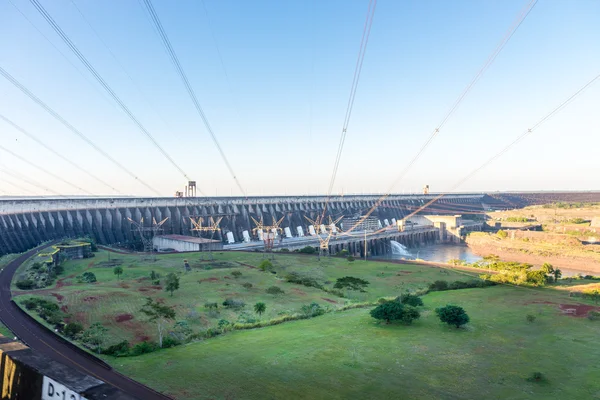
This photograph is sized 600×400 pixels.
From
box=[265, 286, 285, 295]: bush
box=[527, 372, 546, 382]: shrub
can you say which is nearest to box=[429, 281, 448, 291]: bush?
box=[265, 286, 285, 295]: bush

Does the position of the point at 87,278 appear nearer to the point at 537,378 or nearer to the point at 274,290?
the point at 274,290

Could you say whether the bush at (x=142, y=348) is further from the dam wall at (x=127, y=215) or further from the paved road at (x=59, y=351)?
the dam wall at (x=127, y=215)

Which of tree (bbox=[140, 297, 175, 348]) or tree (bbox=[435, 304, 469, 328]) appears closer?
tree (bbox=[435, 304, 469, 328])

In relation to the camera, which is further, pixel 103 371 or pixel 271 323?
pixel 271 323

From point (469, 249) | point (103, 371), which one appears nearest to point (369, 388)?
point (103, 371)

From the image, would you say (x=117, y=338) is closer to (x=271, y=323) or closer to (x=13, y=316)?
(x=13, y=316)

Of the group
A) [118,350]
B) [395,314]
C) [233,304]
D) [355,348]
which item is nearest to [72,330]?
[118,350]

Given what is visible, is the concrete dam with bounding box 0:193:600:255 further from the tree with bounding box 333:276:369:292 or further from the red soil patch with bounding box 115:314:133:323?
the red soil patch with bounding box 115:314:133:323
